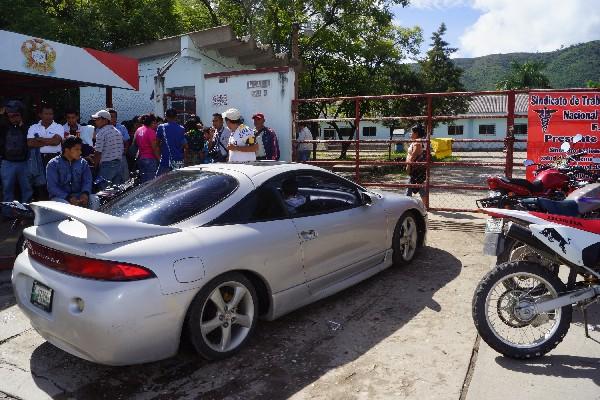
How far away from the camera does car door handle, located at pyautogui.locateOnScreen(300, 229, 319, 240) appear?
382 centimetres

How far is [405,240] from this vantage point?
17.1ft

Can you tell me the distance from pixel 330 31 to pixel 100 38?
10265mm

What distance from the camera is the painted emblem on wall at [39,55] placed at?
7.67 meters

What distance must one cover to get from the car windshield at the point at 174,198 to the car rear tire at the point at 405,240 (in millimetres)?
2106

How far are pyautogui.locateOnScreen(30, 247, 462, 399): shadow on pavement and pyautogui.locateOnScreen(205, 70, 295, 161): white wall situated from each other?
5.34m

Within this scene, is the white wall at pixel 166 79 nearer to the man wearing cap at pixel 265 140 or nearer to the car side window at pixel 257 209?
the man wearing cap at pixel 265 140

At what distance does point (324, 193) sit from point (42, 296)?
2365 mm

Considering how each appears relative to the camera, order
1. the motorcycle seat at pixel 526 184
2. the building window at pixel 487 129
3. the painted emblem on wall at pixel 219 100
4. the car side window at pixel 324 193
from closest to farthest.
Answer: the car side window at pixel 324 193 < the motorcycle seat at pixel 526 184 < the painted emblem on wall at pixel 219 100 < the building window at pixel 487 129

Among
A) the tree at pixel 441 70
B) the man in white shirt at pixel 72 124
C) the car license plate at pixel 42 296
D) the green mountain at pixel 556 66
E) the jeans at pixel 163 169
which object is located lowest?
the car license plate at pixel 42 296

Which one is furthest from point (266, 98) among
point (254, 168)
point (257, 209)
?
point (257, 209)

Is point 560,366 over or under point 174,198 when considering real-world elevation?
under

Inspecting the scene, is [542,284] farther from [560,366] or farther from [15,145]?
[15,145]

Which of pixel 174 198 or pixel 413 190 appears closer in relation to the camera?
pixel 174 198

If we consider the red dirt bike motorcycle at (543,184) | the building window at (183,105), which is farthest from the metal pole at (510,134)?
the building window at (183,105)
